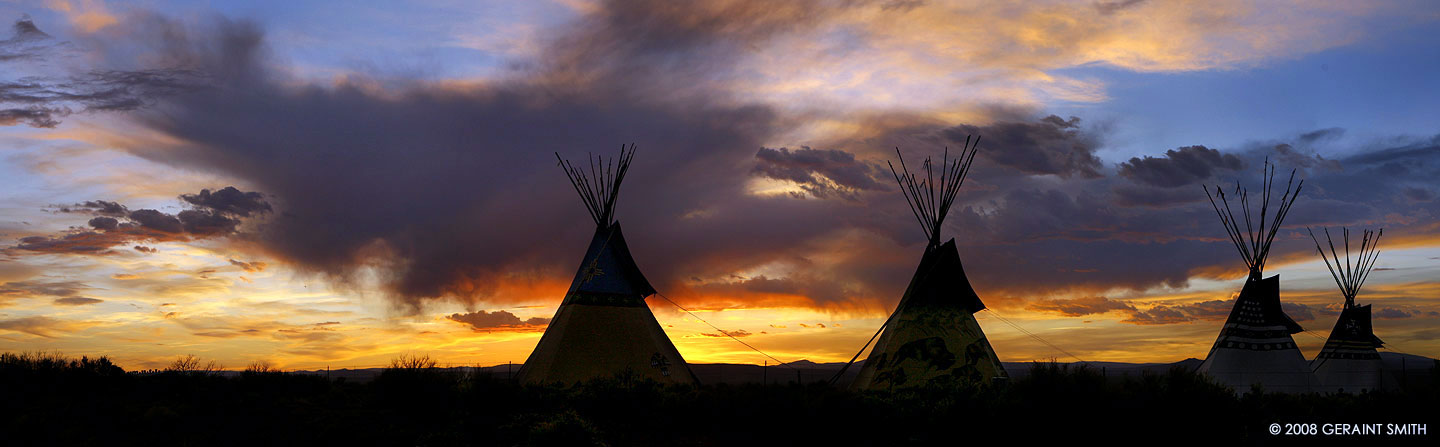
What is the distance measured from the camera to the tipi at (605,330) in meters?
22.5

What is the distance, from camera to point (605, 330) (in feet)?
75.5

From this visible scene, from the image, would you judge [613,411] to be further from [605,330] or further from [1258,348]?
[1258,348]

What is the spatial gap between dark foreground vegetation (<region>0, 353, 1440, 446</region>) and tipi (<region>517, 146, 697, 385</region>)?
0.58 meters

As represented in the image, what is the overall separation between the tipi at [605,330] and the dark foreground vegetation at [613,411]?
0.58 meters

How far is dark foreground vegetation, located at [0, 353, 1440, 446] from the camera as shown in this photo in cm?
1734

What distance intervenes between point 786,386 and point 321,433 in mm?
10653

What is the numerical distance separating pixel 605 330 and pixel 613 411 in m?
2.87

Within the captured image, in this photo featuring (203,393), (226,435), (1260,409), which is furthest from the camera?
(203,393)

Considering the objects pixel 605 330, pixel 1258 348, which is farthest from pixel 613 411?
pixel 1258 348

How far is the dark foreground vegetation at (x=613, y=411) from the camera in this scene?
17.3 m

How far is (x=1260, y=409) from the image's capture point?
18312 mm

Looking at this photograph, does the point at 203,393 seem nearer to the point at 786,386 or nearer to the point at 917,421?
the point at 786,386

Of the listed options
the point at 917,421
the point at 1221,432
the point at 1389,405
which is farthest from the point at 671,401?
the point at 1389,405

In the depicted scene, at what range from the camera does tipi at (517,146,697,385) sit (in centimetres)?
2255
